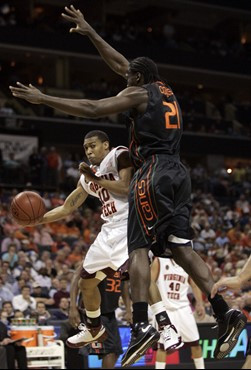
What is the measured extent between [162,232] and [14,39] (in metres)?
23.4

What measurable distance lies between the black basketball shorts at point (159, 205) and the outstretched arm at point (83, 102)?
512 millimetres

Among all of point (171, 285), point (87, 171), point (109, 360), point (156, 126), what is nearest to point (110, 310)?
point (109, 360)

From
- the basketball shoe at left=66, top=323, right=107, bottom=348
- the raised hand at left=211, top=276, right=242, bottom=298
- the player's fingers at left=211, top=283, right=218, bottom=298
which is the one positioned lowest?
the basketball shoe at left=66, top=323, right=107, bottom=348

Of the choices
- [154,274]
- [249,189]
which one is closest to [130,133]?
[154,274]

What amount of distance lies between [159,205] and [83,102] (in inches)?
37.9

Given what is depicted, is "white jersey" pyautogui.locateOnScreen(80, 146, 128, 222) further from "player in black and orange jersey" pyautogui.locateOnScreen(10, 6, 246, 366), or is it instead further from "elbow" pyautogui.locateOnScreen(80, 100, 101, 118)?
"elbow" pyautogui.locateOnScreen(80, 100, 101, 118)

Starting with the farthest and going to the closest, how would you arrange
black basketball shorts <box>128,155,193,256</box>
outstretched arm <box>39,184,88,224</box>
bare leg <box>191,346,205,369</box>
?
1. bare leg <box>191,346,205,369</box>
2. outstretched arm <box>39,184,88,224</box>
3. black basketball shorts <box>128,155,193,256</box>

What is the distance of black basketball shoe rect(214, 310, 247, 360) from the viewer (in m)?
5.97

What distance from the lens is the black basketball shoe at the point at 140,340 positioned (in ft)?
18.7

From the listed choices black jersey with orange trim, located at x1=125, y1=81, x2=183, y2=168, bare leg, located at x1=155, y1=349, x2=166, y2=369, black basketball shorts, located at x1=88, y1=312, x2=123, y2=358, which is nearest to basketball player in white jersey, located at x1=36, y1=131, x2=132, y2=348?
black jersey with orange trim, located at x1=125, y1=81, x2=183, y2=168

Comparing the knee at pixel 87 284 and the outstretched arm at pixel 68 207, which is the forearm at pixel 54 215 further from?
the knee at pixel 87 284

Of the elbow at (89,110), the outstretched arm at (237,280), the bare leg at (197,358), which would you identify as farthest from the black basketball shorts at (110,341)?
the elbow at (89,110)

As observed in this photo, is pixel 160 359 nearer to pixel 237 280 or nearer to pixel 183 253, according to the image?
pixel 183 253

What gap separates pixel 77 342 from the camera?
762cm
